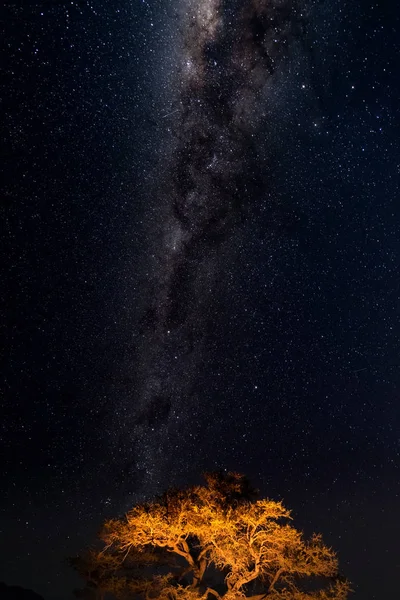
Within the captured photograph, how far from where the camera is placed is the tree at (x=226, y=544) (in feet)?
37.7

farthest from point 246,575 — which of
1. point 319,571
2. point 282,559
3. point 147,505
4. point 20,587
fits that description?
point 20,587

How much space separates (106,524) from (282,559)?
438 cm

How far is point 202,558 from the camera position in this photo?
12.7m

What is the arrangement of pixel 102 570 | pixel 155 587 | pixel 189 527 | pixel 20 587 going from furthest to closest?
pixel 20 587 → pixel 102 570 → pixel 155 587 → pixel 189 527

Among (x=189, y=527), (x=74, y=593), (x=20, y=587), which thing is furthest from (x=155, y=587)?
(x=20, y=587)

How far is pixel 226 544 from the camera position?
11.5m

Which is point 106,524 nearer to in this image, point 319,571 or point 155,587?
point 155,587

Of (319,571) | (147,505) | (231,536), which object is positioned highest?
(147,505)

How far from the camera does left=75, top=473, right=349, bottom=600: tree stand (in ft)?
37.7

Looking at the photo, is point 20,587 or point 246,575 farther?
point 20,587

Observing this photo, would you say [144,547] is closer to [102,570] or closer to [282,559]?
[102,570]

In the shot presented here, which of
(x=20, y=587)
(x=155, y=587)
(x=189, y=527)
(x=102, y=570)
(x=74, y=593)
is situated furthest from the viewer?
(x=20, y=587)

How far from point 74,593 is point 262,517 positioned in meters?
18.8

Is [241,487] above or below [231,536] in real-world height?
above
